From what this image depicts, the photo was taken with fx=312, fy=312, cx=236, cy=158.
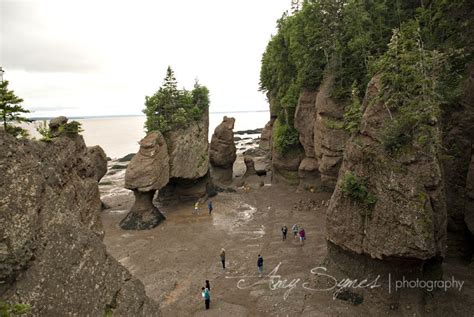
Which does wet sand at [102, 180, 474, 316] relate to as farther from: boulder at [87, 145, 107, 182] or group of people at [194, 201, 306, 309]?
boulder at [87, 145, 107, 182]

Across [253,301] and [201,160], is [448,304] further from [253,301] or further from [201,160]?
[201,160]

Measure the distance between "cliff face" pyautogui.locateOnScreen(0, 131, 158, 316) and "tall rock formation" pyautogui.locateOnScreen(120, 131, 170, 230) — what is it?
908 inches

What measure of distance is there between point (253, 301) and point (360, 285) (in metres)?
6.14

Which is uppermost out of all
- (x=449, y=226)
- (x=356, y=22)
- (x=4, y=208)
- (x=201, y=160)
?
(x=356, y=22)

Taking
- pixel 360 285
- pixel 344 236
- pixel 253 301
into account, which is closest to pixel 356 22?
pixel 344 236

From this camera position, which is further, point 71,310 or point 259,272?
point 259,272

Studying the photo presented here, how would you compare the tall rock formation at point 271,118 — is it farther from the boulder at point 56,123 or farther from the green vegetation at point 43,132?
the green vegetation at point 43,132

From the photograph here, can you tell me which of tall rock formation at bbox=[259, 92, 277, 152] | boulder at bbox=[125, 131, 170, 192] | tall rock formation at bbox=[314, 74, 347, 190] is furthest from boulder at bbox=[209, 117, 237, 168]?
tall rock formation at bbox=[314, 74, 347, 190]

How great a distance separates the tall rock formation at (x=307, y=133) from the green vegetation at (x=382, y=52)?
1541 mm

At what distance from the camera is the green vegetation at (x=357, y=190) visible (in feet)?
54.5

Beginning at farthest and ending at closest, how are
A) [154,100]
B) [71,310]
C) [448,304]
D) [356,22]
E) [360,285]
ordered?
[154,100] < [356,22] < [360,285] < [448,304] < [71,310]

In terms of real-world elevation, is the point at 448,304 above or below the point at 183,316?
above

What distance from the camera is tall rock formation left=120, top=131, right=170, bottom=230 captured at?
3266cm

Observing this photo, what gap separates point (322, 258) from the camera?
22203 mm
